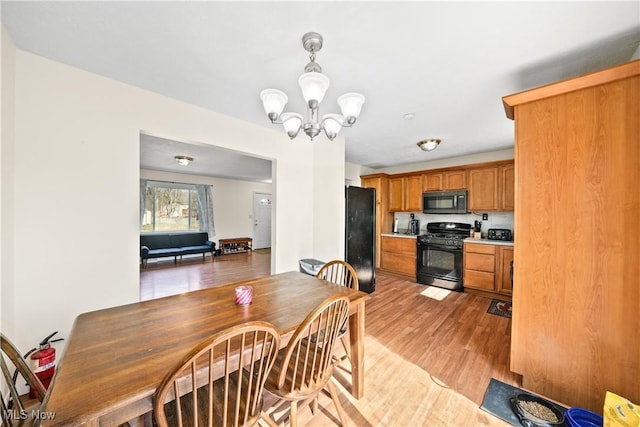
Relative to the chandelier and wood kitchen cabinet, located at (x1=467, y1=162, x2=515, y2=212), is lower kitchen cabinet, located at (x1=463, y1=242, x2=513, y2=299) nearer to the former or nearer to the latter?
wood kitchen cabinet, located at (x1=467, y1=162, x2=515, y2=212)

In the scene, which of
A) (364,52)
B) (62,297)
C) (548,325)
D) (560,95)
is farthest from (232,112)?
(548,325)

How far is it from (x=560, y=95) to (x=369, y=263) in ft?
9.31

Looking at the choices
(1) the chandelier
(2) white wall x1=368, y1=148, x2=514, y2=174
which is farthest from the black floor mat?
(2) white wall x1=368, y1=148, x2=514, y2=174

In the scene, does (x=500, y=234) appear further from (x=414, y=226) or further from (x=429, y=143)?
(x=429, y=143)

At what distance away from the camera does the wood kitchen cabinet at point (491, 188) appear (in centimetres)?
370

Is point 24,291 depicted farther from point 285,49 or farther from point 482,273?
point 482,273

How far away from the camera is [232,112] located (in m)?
2.56

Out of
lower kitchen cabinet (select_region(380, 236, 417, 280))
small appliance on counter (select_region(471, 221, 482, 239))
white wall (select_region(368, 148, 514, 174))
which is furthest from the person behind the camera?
lower kitchen cabinet (select_region(380, 236, 417, 280))

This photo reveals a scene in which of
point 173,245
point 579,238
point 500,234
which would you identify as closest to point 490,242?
point 500,234

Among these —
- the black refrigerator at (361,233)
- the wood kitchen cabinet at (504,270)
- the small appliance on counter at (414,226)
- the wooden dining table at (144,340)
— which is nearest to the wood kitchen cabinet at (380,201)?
the small appliance on counter at (414,226)

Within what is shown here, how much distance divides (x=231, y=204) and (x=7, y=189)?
608cm

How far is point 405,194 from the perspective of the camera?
4.91m

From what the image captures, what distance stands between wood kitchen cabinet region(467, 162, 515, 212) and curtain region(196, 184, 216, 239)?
21.5ft

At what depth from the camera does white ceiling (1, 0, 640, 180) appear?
1.27 m
